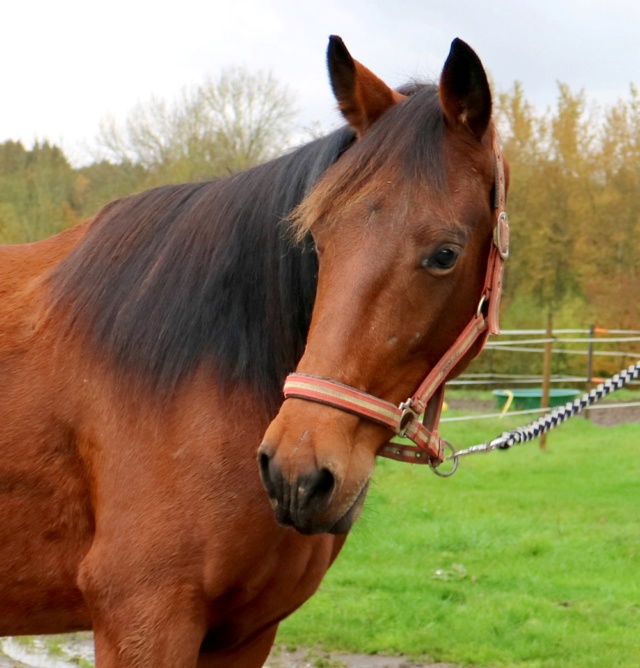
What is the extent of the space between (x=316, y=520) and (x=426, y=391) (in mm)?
509

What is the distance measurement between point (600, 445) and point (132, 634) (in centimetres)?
1230

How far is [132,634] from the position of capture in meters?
2.52

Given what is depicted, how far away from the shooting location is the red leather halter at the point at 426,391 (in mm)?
2266

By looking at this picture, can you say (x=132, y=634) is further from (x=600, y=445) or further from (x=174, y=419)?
(x=600, y=445)

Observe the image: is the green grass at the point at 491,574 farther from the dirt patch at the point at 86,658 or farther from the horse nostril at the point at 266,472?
the horse nostril at the point at 266,472

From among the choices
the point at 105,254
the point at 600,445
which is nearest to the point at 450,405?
the point at 600,445

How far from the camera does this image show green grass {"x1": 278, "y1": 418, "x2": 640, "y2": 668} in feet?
18.2

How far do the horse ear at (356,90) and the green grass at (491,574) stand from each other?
1.44 metres

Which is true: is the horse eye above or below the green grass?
above

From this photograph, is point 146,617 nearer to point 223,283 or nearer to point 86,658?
point 223,283

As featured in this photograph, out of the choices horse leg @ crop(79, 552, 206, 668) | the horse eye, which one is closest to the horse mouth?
horse leg @ crop(79, 552, 206, 668)

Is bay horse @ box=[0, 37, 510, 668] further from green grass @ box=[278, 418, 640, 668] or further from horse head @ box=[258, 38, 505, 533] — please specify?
green grass @ box=[278, 418, 640, 668]

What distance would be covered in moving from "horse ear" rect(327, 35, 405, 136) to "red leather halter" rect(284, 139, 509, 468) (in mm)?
369

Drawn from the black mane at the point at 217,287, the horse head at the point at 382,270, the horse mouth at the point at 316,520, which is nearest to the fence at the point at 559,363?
the black mane at the point at 217,287
